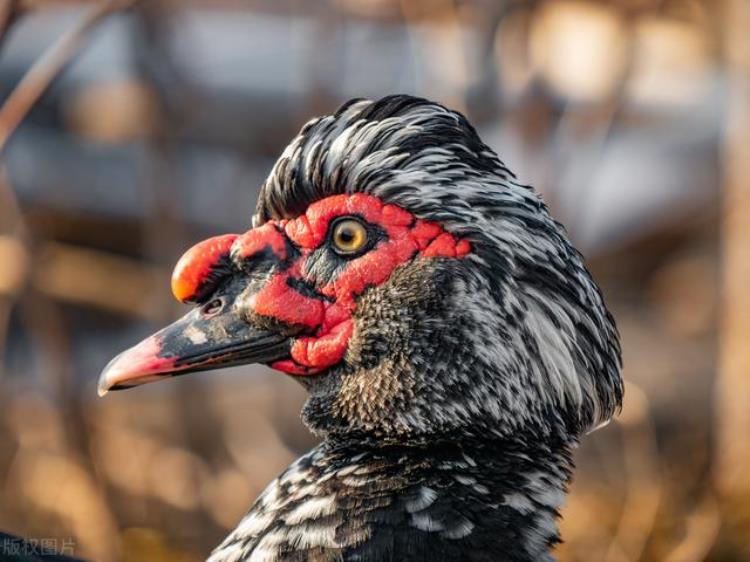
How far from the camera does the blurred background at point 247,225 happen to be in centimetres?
485

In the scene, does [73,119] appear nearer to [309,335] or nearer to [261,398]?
[261,398]

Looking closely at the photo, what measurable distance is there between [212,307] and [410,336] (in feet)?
1.40

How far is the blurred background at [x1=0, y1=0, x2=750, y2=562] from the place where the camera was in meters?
4.85

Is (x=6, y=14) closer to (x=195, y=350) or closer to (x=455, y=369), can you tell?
(x=195, y=350)

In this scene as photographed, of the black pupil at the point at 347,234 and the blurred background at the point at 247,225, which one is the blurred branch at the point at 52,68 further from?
the black pupil at the point at 347,234

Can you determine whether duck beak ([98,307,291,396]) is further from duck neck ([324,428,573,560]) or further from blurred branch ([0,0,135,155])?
blurred branch ([0,0,135,155])

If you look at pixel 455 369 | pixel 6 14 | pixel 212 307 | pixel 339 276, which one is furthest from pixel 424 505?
pixel 6 14

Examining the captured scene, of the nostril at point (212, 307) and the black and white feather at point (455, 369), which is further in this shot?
the nostril at point (212, 307)

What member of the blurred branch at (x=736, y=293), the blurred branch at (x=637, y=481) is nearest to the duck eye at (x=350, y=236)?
the blurred branch at (x=637, y=481)

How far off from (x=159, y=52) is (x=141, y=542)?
7.39ft

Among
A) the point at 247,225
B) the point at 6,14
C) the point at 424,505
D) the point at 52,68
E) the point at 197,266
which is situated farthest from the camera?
the point at 247,225

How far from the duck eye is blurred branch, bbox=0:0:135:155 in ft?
3.20

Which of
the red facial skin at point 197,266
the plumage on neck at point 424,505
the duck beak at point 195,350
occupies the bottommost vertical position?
the plumage on neck at point 424,505

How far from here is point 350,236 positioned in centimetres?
242
